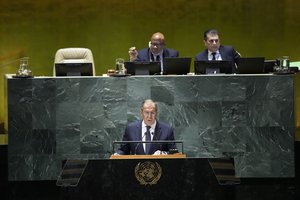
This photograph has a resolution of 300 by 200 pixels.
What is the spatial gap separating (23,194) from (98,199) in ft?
7.69

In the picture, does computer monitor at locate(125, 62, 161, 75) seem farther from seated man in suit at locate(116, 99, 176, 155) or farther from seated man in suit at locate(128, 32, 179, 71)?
seated man in suit at locate(128, 32, 179, 71)

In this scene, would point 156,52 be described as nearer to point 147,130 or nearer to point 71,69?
point 71,69

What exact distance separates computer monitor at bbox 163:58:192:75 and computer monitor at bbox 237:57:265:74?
54cm

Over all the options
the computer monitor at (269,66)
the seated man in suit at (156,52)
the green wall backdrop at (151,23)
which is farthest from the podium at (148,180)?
the green wall backdrop at (151,23)

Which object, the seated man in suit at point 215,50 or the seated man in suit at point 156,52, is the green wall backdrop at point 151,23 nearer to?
the seated man in suit at point 156,52

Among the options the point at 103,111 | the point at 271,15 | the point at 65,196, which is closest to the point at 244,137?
the point at 103,111

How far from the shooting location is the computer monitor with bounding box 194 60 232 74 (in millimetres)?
7500

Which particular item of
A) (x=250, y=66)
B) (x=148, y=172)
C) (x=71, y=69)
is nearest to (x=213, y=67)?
(x=250, y=66)

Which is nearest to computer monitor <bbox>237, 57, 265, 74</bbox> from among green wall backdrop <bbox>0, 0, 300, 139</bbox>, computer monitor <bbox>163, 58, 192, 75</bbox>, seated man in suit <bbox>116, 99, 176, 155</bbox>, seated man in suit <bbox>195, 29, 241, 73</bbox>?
computer monitor <bbox>163, 58, 192, 75</bbox>

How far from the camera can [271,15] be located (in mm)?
10930

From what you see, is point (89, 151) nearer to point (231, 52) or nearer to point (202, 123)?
point (202, 123)

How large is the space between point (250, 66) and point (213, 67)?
1.29 ft

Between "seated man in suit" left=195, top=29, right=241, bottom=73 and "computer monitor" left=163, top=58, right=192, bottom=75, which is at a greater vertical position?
"seated man in suit" left=195, top=29, right=241, bottom=73

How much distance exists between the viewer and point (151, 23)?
11.0 meters
